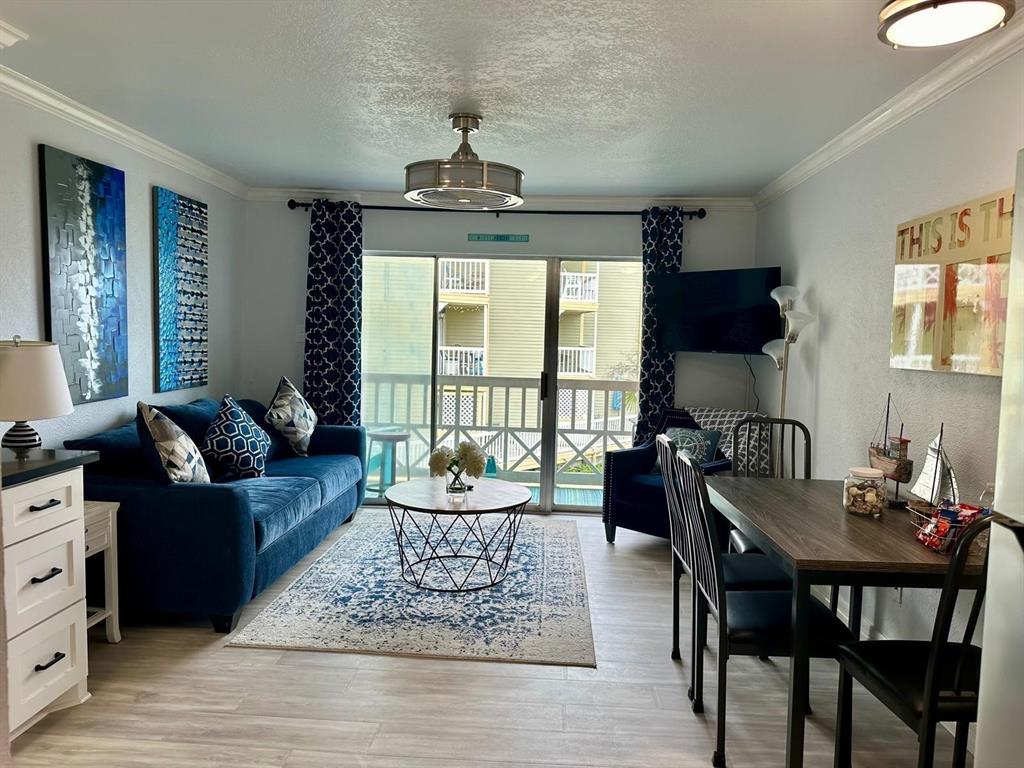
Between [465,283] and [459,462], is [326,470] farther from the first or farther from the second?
[465,283]

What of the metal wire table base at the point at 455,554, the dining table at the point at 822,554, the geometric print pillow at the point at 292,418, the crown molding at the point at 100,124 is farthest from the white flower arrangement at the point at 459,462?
the crown molding at the point at 100,124

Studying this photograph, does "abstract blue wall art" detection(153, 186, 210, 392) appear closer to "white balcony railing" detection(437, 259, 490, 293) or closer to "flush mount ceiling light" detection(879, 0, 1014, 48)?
"white balcony railing" detection(437, 259, 490, 293)

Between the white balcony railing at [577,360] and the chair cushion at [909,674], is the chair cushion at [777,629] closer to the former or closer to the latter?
the chair cushion at [909,674]

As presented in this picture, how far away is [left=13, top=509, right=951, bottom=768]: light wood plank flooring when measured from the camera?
2.31 metres

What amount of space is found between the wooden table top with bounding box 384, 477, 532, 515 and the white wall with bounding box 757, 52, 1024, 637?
5.77ft

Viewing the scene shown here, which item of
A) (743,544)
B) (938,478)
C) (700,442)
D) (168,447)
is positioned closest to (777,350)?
(700,442)

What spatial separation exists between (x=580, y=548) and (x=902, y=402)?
7.52 feet

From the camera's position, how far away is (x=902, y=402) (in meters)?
3.01

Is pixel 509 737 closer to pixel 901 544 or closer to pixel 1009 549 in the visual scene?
pixel 901 544

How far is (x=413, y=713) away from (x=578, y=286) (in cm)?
372

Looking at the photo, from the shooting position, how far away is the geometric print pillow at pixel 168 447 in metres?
3.26

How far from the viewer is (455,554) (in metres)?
4.27

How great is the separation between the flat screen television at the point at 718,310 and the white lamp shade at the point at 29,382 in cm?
387

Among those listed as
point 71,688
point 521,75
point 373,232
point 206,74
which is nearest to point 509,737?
point 71,688
